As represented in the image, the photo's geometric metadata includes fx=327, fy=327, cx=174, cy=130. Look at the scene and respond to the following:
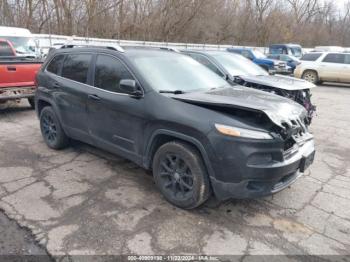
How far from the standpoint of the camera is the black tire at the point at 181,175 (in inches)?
134

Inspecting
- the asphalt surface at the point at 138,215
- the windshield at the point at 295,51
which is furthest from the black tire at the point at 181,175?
the windshield at the point at 295,51

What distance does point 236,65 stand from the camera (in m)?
7.89

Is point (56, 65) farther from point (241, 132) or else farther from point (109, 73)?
point (241, 132)

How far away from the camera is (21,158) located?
5.11 metres

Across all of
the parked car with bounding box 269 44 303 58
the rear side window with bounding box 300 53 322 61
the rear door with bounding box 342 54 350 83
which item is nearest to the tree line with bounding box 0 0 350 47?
the parked car with bounding box 269 44 303 58

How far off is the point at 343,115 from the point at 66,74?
7.77 m

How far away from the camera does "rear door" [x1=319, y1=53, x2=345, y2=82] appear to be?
16047mm

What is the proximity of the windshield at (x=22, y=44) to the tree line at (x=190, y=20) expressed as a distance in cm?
1253

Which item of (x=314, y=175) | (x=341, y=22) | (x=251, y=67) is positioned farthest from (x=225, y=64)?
(x=341, y=22)

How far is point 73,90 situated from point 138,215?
222cm

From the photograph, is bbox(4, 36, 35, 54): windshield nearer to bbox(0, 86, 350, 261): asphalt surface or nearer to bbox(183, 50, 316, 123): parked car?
bbox(183, 50, 316, 123): parked car

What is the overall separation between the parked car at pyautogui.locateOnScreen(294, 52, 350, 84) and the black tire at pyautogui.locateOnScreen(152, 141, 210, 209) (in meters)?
14.9

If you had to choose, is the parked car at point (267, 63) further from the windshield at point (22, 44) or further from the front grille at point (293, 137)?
the front grille at point (293, 137)

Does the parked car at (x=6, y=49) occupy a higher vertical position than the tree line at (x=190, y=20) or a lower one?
lower
